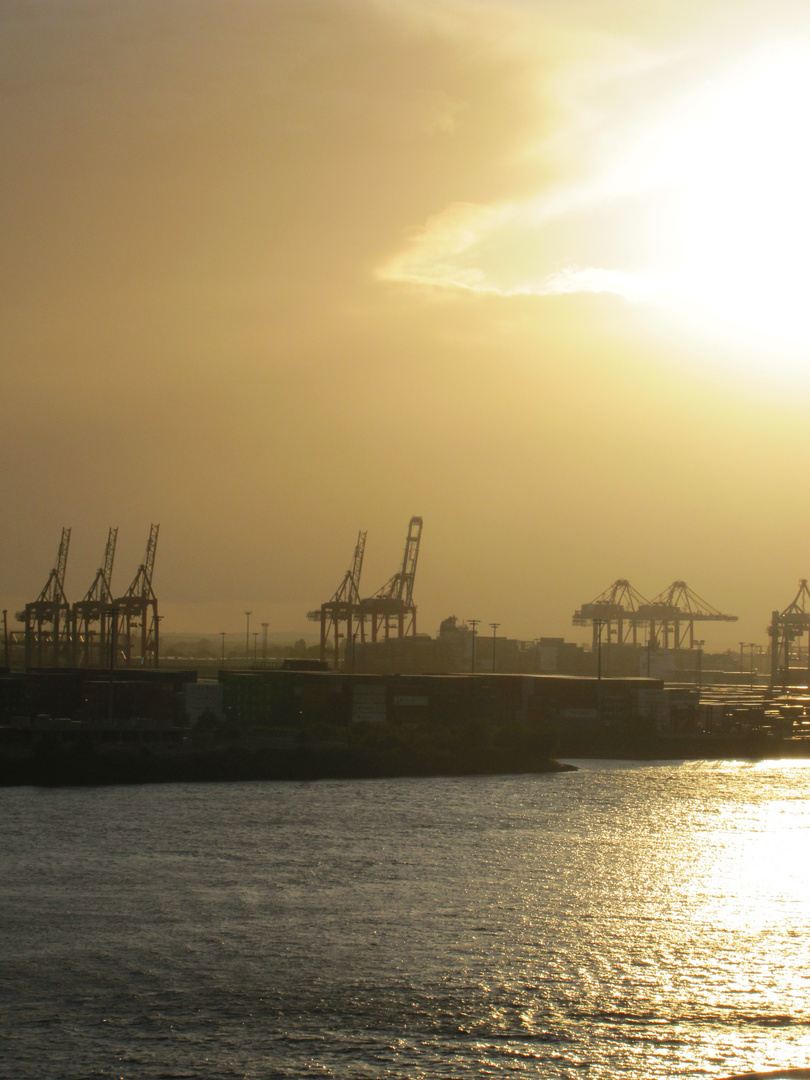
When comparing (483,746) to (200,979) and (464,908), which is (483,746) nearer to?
(464,908)

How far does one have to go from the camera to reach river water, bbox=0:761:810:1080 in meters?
8.98

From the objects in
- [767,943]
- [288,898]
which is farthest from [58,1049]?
[767,943]

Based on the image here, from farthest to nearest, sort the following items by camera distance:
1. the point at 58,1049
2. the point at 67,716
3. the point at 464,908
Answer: the point at 67,716 → the point at 464,908 → the point at 58,1049

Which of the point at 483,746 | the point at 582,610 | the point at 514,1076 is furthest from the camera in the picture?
the point at 582,610

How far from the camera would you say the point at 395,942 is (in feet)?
39.5

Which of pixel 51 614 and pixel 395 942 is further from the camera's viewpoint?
pixel 51 614

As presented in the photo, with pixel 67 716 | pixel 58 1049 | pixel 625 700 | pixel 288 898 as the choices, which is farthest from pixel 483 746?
pixel 58 1049

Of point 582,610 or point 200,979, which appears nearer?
point 200,979

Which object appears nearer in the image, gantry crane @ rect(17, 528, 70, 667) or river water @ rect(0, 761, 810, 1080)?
river water @ rect(0, 761, 810, 1080)

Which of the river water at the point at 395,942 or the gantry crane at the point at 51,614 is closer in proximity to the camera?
the river water at the point at 395,942

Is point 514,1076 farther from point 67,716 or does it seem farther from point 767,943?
point 67,716

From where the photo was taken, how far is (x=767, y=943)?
480 inches

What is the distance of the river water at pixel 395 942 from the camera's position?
29.5ft

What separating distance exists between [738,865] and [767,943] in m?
5.04
